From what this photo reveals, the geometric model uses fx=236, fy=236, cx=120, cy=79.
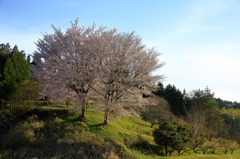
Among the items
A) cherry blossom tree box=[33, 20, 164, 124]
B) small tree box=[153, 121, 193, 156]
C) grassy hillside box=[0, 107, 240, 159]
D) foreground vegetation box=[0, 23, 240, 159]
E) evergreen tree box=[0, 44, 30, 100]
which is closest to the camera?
grassy hillside box=[0, 107, 240, 159]

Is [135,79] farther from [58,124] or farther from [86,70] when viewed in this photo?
[58,124]

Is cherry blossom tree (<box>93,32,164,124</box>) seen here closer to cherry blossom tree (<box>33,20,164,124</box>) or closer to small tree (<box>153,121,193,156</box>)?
cherry blossom tree (<box>33,20,164,124</box>)

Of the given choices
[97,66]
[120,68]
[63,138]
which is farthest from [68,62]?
[63,138]

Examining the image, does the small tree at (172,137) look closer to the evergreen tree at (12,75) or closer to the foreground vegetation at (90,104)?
the foreground vegetation at (90,104)

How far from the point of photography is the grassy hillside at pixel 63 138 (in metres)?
16.6

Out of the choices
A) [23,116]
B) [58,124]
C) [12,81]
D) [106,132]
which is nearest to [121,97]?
[106,132]

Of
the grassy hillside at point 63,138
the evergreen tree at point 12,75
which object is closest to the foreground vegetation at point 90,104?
the grassy hillside at point 63,138

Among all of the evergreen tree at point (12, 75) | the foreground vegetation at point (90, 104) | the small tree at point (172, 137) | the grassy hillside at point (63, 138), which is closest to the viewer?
the grassy hillside at point (63, 138)

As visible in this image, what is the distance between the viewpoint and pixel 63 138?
17.8 metres

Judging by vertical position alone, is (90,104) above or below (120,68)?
below

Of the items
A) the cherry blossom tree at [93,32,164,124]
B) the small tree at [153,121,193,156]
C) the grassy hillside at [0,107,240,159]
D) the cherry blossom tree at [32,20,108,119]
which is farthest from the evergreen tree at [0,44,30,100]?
the small tree at [153,121,193,156]

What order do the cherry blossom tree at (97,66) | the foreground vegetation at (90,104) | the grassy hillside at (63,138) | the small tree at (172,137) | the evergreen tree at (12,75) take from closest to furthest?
the grassy hillside at (63,138) → the foreground vegetation at (90,104) → the small tree at (172,137) → the cherry blossom tree at (97,66) → the evergreen tree at (12,75)

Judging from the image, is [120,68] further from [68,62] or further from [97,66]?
[68,62]

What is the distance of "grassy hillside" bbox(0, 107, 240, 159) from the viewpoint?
16.6 m
